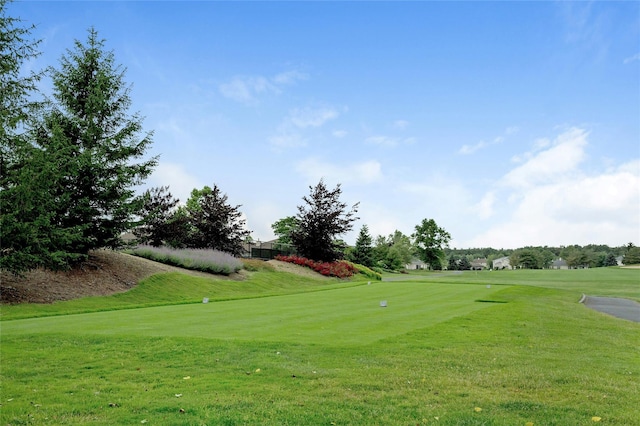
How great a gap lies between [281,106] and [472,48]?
946 cm

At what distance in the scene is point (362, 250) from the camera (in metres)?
53.2

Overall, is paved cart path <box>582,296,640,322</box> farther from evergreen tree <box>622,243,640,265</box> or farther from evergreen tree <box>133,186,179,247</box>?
evergreen tree <box>622,243,640,265</box>

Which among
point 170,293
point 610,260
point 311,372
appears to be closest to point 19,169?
point 170,293

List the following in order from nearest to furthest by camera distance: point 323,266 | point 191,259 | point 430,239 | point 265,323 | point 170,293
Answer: point 265,323 < point 170,293 < point 191,259 < point 323,266 < point 430,239

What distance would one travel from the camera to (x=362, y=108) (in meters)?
22.4

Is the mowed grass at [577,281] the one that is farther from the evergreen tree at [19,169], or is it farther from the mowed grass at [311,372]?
the evergreen tree at [19,169]

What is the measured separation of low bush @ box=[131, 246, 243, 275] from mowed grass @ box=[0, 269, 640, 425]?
14470 millimetres

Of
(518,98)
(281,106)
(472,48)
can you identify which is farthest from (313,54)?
(518,98)

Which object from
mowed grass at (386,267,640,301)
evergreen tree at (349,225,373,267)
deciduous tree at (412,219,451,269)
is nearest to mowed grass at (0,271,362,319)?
mowed grass at (386,267,640,301)

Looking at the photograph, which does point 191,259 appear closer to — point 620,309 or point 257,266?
point 257,266

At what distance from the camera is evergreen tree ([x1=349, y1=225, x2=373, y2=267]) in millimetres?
52656

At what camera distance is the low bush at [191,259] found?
80.7 feet

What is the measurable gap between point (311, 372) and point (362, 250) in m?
47.7

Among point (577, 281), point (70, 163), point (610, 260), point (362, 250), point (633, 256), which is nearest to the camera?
point (70, 163)
